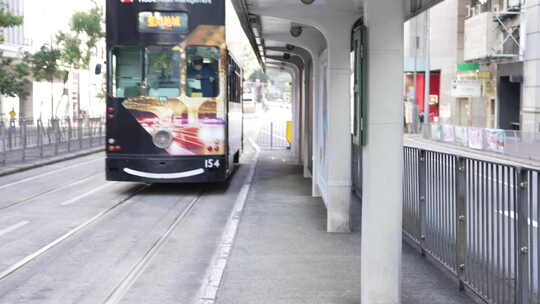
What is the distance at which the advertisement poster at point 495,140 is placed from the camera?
31.0 meters

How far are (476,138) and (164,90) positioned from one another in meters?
22.5

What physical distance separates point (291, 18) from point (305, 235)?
139 inches

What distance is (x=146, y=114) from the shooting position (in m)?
16.1

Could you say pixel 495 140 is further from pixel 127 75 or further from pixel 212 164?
pixel 127 75

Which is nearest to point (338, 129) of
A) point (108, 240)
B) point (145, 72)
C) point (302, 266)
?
point (302, 266)

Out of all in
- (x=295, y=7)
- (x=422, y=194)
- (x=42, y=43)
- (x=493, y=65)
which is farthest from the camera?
(x=42, y=43)

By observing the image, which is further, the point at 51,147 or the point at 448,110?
the point at 448,110

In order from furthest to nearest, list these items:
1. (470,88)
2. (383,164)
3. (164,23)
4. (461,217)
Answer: (470,88) < (164,23) < (461,217) < (383,164)

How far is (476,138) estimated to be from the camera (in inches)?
1396

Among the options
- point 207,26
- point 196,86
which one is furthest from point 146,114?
point 207,26

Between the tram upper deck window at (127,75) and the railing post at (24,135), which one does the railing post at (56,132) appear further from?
the tram upper deck window at (127,75)

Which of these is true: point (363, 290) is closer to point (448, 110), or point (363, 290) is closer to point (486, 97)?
point (486, 97)

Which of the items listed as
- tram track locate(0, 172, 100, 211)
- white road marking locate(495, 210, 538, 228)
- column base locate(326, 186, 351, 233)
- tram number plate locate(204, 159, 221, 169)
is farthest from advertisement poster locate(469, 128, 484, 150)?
white road marking locate(495, 210, 538, 228)

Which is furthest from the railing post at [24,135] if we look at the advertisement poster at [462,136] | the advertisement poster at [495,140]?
the advertisement poster at [462,136]
